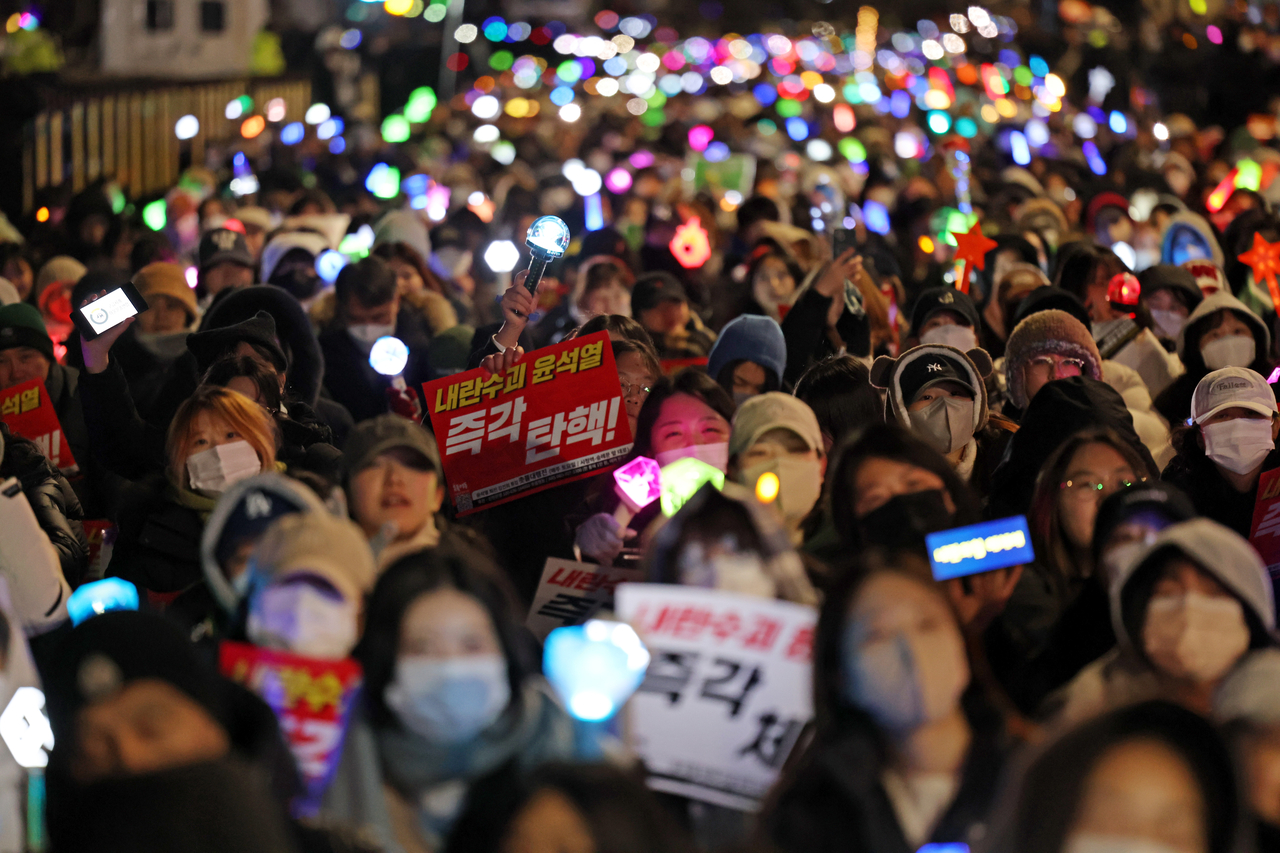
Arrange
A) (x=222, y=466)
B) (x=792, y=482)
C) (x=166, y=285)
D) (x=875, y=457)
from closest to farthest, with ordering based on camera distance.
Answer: (x=875, y=457) < (x=792, y=482) < (x=222, y=466) < (x=166, y=285)

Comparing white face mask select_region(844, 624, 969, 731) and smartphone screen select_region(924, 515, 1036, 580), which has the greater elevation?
smartphone screen select_region(924, 515, 1036, 580)

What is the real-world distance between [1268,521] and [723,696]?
240 cm

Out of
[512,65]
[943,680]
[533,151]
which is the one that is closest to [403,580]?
[943,680]

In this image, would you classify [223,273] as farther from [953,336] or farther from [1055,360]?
[1055,360]

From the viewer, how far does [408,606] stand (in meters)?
2.74

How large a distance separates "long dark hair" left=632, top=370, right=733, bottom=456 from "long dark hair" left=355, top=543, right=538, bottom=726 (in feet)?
5.39

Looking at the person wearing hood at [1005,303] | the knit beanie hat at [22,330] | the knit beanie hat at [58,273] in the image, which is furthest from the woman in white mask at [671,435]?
the knit beanie hat at [58,273]

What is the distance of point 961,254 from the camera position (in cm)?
774

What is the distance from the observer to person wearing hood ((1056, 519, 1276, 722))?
2689 millimetres

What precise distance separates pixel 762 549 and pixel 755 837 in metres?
0.61

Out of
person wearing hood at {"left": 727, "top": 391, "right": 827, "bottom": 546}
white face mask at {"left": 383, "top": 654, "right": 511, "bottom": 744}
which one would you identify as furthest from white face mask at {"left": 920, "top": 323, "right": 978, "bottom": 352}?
white face mask at {"left": 383, "top": 654, "right": 511, "bottom": 744}

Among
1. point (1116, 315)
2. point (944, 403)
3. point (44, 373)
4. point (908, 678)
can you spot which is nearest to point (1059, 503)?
point (944, 403)

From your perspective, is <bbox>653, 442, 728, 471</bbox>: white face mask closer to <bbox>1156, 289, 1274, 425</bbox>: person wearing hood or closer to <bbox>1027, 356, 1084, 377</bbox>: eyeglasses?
<bbox>1027, 356, 1084, 377</bbox>: eyeglasses

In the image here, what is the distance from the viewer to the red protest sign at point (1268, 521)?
4465 mm
